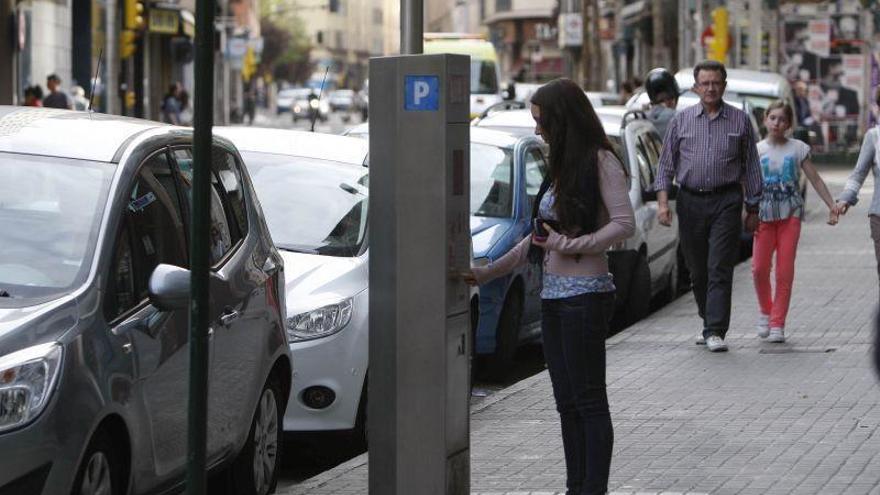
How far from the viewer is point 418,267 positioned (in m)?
6.57

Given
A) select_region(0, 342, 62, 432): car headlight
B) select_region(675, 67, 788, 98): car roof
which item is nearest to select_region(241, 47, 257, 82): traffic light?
select_region(675, 67, 788, 98): car roof

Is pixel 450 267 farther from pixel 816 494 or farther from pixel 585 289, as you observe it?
pixel 816 494

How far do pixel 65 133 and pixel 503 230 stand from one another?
527 centimetres

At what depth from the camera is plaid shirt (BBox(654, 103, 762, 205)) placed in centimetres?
1186

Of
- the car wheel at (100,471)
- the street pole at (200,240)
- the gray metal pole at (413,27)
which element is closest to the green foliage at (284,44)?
the gray metal pole at (413,27)

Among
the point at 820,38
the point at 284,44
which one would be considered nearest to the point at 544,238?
the point at 820,38

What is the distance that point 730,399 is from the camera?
10.2 m

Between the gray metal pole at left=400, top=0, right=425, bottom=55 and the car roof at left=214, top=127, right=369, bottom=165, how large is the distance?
395cm

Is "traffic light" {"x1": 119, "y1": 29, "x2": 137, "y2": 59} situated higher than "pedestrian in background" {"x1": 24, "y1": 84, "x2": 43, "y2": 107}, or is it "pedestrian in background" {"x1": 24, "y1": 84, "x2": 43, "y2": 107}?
"traffic light" {"x1": 119, "y1": 29, "x2": 137, "y2": 59}

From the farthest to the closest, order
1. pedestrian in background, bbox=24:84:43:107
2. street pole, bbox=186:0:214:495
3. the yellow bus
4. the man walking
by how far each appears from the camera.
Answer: the yellow bus
pedestrian in background, bbox=24:84:43:107
the man walking
street pole, bbox=186:0:214:495

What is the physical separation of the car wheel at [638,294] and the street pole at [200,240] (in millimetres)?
9651

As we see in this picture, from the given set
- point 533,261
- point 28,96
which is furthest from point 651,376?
point 28,96

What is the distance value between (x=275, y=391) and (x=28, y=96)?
25.6m

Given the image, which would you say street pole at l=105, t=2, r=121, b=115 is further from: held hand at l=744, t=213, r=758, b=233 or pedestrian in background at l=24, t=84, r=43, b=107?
held hand at l=744, t=213, r=758, b=233
